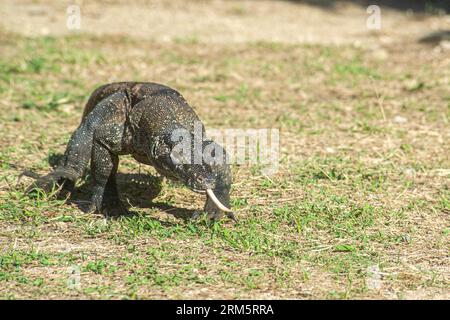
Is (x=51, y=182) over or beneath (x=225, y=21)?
beneath

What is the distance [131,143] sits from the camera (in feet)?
16.6

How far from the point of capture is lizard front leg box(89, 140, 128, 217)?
5.14 meters

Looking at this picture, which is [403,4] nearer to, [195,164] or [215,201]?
[195,164]

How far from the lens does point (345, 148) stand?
260 inches

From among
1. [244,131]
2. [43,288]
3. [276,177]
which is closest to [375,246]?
[276,177]

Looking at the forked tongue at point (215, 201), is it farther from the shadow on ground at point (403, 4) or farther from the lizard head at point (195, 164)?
the shadow on ground at point (403, 4)

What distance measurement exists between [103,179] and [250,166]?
131cm

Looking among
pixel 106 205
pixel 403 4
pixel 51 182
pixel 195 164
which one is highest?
pixel 403 4

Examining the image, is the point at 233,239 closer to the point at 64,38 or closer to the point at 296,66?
the point at 296,66

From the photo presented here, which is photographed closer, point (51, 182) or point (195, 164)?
point (195, 164)

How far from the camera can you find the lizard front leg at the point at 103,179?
5145mm

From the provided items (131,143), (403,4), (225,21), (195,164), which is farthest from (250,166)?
(403,4)

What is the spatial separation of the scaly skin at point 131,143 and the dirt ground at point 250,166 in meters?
0.16
